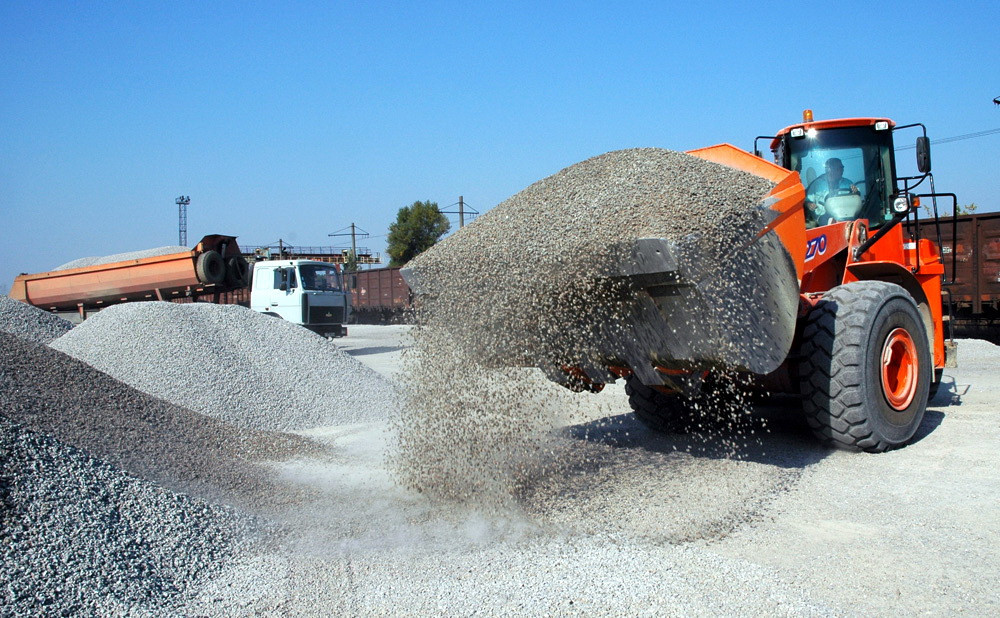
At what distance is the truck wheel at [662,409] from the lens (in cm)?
523

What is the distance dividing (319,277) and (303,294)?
75 cm

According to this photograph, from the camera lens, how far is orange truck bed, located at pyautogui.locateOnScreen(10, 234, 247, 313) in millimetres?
14492

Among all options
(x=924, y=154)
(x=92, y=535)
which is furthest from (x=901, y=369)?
(x=92, y=535)

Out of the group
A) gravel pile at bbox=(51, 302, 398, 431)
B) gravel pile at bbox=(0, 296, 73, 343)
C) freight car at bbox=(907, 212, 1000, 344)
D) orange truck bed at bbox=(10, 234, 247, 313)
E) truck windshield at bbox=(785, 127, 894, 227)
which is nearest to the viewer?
truck windshield at bbox=(785, 127, 894, 227)

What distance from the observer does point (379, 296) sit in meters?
25.5

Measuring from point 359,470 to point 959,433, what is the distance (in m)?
3.91

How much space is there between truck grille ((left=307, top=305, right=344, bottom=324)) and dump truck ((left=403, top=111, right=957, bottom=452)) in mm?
10448

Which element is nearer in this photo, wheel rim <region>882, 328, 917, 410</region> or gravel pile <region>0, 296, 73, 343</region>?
wheel rim <region>882, 328, 917, 410</region>

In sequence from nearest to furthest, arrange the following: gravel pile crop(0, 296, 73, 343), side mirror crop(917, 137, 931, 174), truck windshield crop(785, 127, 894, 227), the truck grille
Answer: side mirror crop(917, 137, 931, 174) < truck windshield crop(785, 127, 894, 227) < gravel pile crop(0, 296, 73, 343) < the truck grille

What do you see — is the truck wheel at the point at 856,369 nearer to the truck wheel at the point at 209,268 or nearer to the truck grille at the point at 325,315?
the truck grille at the point at 325,315

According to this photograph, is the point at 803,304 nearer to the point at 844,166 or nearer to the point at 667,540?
the point at 844,166

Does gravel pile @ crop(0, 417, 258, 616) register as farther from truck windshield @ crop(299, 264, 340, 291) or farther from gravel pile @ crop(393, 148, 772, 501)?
truck windshield @ crop(299, 264, 340, 291)

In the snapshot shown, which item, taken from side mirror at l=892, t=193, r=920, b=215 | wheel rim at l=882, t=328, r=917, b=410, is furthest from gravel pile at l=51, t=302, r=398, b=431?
side mirror at l=892, t=193, r=920, b=215

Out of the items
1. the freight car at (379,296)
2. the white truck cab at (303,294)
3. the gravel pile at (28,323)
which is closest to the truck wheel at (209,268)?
the white truck cab at (303,294)
